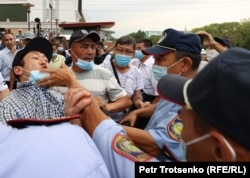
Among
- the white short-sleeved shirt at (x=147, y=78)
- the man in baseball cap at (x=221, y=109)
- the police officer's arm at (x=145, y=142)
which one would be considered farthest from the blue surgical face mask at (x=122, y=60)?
the man in baseball cap at (x=221, y=109)

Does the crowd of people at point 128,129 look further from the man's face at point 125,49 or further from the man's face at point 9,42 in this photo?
the man's face at point 9,42

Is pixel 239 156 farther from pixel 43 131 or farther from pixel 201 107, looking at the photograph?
pixel 43 131

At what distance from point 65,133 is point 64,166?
0.14 meters

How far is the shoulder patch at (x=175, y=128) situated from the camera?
2084mm

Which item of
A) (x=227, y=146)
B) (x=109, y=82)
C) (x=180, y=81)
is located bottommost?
(x=109, y=82)

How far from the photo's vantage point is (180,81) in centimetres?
143

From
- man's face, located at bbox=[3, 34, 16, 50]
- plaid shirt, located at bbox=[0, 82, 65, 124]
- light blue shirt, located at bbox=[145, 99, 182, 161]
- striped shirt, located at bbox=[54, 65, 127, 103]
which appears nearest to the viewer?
light blue shirt, located at bbox=[145, 99, 182, 161]

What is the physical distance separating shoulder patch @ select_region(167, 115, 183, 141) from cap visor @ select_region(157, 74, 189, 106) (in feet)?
2.13

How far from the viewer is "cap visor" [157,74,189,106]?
1345 millimetres

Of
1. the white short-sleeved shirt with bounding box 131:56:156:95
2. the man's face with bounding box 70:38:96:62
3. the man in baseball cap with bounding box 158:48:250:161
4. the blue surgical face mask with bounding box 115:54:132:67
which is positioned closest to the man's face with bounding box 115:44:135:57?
the blue surgical face mask with bounding box 115:54:132:67

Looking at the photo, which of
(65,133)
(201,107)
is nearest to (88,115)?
(65,133)

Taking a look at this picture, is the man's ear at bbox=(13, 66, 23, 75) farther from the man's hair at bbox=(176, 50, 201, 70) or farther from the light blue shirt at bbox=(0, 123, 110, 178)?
the light blue shirt at bbox=(0, 123, 110, 178)

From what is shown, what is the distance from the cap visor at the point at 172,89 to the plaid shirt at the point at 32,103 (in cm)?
→ 117

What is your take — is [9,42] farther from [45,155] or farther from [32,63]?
[45,155]
